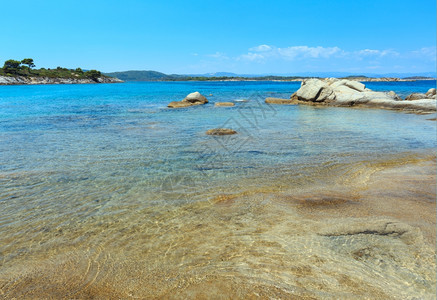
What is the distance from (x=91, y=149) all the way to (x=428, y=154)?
14.0 metres

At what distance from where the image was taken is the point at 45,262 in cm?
436

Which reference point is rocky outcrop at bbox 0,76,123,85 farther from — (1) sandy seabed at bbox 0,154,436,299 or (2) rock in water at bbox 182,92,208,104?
(1) sandy seabed at bbox 0,154,436,299

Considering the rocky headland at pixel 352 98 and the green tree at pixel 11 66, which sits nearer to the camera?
the rocky headland at pixel 352 98

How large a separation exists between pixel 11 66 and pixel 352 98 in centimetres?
15536

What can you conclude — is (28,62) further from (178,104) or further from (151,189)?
(151,189)

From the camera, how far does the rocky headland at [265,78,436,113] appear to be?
27.9 m

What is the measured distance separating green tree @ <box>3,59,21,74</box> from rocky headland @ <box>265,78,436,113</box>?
138503 mm

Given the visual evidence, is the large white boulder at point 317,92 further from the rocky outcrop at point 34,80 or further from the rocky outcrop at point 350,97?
the rocky outcrop at point 34,80

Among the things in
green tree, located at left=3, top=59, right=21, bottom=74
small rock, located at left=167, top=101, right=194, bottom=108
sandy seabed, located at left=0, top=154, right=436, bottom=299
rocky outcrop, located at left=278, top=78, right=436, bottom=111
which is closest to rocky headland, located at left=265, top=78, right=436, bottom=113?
rocky outcrop, located at left=278, top=78, right=436, bottom=111

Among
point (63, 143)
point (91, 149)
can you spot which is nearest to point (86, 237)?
point (91, 149)

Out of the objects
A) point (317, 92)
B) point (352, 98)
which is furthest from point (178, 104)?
point (352, 98)

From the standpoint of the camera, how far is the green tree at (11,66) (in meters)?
124

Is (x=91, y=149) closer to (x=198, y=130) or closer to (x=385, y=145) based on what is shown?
(x=198, y=130)

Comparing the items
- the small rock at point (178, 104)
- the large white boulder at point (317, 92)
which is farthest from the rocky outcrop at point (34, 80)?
the large white boulder at point (317, 92)
